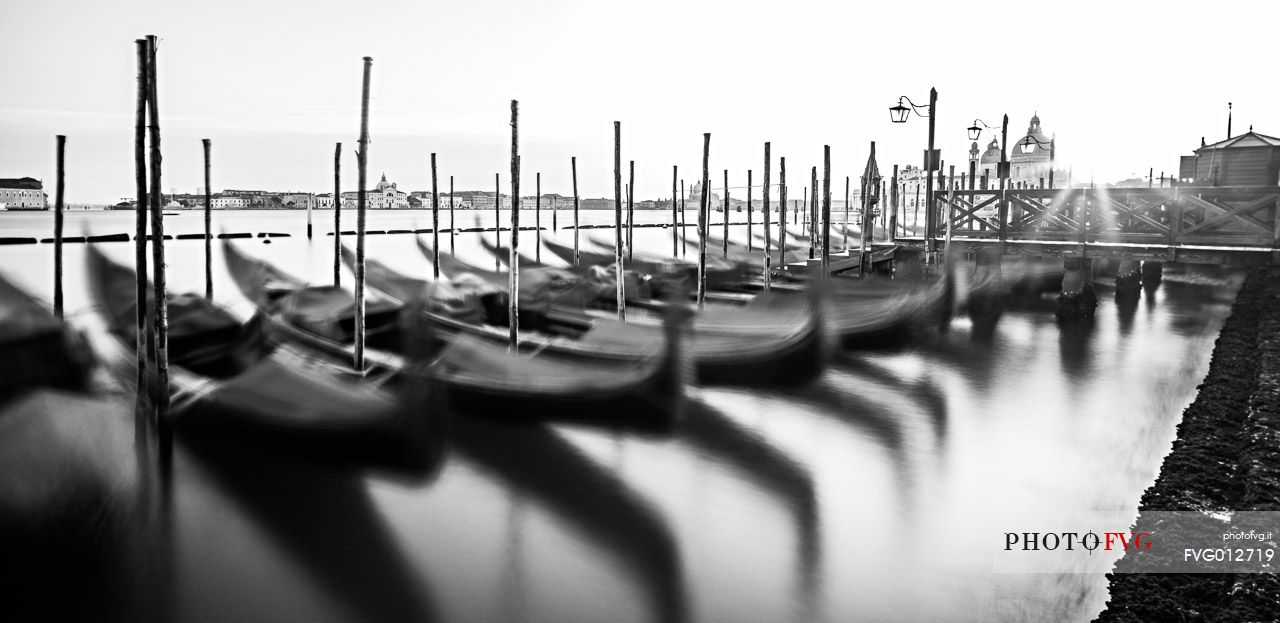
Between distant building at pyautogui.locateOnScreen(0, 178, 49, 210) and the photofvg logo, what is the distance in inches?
4702

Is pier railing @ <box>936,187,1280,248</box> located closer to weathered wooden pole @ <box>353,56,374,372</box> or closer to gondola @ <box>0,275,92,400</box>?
weathered wooden pole @ <box>353,56,374,372</box>

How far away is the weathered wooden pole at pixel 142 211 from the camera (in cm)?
922

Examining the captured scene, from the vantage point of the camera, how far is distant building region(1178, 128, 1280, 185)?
24250 mm

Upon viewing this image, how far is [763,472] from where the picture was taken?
27.3 feet

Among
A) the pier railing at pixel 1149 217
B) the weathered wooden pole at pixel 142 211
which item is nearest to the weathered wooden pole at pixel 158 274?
the weathered wooden pole at pixel 142 211

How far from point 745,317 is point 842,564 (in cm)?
476

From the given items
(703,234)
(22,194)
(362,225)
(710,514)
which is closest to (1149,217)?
(703,234)

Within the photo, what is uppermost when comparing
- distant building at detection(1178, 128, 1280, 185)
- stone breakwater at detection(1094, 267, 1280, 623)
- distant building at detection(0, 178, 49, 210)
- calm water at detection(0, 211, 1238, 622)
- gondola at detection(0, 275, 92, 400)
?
distant building at detection(0, 178, 49, 210)

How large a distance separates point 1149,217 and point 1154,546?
1783cm

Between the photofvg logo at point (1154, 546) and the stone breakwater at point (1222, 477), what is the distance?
164 mm

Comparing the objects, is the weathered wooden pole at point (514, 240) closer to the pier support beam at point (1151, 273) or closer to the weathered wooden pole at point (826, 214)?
the weathered wooden pole at point (826, 214)

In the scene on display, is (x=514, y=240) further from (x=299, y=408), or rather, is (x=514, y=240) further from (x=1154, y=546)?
(x=1154, y=546)

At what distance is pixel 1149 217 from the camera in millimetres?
20469

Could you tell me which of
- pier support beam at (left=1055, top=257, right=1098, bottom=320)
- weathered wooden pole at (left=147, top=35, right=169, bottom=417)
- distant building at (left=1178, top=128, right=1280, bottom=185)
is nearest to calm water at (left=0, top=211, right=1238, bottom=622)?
weathered wooden pole at (left=147, top=35, right=169, bottom=417)
